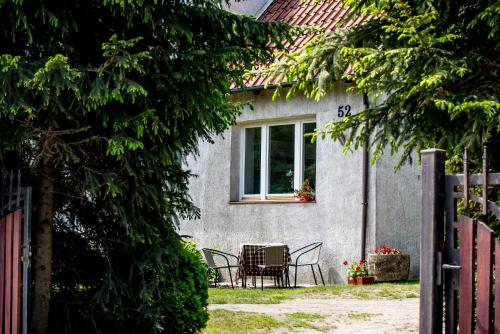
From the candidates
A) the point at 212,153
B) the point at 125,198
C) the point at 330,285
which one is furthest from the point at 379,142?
the point at 212,153

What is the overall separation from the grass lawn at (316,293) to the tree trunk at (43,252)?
4.25 metres

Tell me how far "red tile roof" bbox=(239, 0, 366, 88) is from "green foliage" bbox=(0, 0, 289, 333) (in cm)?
804

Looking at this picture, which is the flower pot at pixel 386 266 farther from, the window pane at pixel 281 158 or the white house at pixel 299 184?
the window pane at pixel 281 158

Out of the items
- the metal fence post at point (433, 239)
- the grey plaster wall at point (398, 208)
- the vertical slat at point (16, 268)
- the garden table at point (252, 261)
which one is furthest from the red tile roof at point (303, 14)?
the metal fence post at point (433, 239)

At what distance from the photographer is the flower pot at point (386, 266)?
14.5 m

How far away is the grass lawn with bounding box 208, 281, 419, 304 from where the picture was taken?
40.1ft

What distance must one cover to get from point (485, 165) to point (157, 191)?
3646mm

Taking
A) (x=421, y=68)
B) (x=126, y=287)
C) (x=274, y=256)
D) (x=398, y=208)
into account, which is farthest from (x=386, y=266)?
(x=126, y=287)

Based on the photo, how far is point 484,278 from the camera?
4973 mm

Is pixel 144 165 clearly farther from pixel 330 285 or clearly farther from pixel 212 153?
pixel 212 153

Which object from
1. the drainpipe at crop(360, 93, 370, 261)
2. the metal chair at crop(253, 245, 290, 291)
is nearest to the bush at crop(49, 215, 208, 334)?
the metal chair at crop(253, 245, 290, 291)

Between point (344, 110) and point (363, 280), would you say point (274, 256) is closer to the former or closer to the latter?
point (363, 280)

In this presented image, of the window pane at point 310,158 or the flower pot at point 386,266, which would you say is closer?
the flower pot at point 386,266

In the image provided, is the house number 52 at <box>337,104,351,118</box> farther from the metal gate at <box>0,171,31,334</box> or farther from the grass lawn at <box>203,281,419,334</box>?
the metal gate at <box>0,171,31,334</box>
